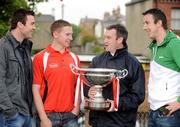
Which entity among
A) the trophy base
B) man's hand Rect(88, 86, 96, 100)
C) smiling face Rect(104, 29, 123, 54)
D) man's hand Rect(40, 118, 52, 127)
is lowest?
man's hand Rect(40, 118, 52, 127)

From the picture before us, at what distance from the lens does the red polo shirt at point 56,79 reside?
5.58 metres

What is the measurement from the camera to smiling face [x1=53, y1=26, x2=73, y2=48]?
568 cm

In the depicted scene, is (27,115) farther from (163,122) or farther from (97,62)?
(163,122)

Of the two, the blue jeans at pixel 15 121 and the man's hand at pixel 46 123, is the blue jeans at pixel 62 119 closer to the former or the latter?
the man's hand at pixel 46 123

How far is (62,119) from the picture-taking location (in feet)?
18.5

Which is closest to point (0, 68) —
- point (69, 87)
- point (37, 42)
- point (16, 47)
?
point (16, 47)

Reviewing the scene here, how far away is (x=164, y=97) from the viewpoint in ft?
17.4

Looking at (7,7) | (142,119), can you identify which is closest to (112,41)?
(142,119)

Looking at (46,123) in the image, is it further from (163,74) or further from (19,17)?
(163,74)

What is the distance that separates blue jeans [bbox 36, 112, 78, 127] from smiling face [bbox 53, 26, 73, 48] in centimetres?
77

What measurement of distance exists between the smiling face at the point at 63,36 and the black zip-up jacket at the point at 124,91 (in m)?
0.47

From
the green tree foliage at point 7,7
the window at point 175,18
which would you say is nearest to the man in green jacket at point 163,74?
the green tree foliage at point 7,7

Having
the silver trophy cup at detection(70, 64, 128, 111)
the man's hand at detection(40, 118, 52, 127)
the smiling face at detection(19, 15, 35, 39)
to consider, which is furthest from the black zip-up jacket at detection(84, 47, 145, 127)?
the smiling face at detection(19, 15, 35, 39)

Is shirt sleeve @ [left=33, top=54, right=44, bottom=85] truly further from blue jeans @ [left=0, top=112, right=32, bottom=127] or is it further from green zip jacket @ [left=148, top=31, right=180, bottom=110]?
green zip jacket @ [left=148, top=31, right=180, bottom=110]
